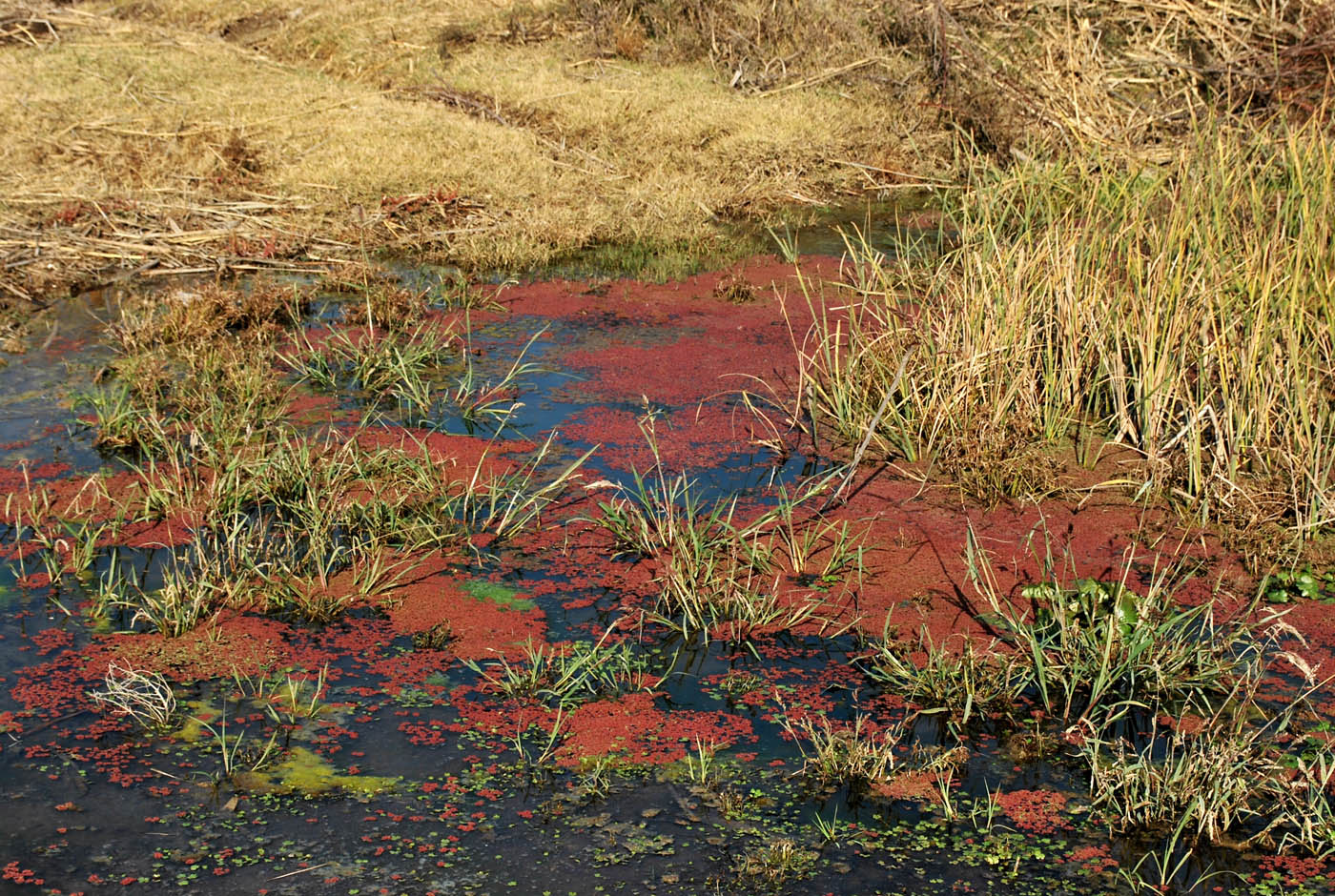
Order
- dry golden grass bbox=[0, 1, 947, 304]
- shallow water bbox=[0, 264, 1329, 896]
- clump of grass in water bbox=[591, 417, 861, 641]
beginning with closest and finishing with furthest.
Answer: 1. shallow water bbox=[0, 264, 1329, 896]
2. clump of grass in water bbox=[591, 417, 861, 641]
3. dry golden grass bbox=[0, 1, 947, 304]

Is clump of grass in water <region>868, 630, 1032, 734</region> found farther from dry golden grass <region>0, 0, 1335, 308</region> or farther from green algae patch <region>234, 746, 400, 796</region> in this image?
dry golden grass <region>0, 0, 1335, 308</region>

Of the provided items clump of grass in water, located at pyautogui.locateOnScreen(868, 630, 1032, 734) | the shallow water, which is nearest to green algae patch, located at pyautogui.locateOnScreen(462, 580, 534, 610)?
the shallow water

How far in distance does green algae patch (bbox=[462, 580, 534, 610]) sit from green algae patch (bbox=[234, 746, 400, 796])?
3.30 feet

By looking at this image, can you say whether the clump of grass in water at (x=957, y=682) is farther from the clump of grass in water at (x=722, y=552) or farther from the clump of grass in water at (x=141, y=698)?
the clump of grass in water at (x=141, y=698)

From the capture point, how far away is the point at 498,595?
14.3ft

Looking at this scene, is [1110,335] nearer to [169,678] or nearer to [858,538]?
[858,538]

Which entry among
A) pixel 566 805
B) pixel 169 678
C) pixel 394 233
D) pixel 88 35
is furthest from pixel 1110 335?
pixel 88 35

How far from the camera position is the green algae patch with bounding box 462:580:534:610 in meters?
4.30

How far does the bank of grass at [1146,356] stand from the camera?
15.8 ft

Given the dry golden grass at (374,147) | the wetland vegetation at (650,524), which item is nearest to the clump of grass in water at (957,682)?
the wetland vegetation at (650,524)

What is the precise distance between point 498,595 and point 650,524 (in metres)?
0.72

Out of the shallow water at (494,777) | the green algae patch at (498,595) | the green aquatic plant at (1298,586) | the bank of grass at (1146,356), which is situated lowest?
the green algae patch at (498,595)

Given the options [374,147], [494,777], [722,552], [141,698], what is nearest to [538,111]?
[374,147]

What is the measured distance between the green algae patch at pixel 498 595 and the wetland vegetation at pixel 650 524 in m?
0.02
